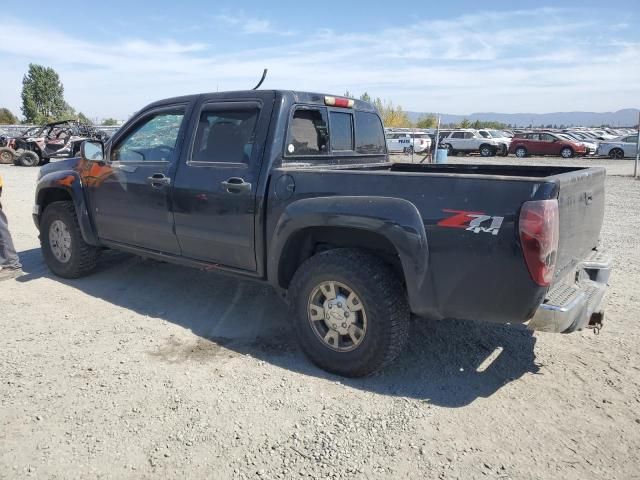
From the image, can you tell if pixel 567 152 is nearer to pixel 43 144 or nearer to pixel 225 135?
pixel 43 144

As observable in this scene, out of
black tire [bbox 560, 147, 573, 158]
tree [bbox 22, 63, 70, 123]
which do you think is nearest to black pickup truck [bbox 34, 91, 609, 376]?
black tire [bbox 560, 147, 573, 158]

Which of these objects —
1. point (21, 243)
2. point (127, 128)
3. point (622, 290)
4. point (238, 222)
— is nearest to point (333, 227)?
point (238, 222)

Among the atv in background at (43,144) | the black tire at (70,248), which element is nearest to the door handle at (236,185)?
Answer: the black tire at (70,248)

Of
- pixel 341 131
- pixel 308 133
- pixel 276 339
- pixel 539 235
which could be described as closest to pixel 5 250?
pixel 276 339

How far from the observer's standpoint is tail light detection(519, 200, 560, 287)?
2.65 meters

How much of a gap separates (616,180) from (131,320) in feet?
53.5

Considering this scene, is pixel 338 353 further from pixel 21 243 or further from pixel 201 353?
→ pixel 21 243

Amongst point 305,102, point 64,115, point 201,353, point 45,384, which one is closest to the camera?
point 45,384

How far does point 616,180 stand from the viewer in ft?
53.4

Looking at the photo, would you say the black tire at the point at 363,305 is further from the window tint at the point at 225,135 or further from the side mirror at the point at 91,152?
the side mirror at the point at 91,152

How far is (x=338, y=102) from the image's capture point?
4.49m

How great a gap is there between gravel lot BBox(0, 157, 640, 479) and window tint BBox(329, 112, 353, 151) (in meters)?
1.59

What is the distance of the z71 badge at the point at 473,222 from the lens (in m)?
2.78

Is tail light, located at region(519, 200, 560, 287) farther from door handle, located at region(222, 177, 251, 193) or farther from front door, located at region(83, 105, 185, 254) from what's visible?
front door, located at region(83, 105, 185, 254)
